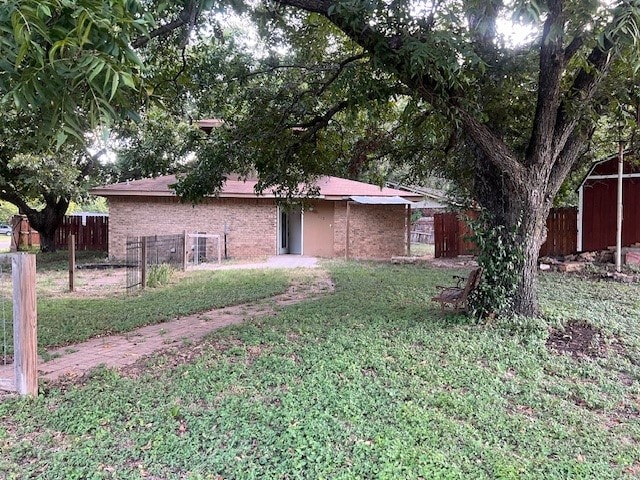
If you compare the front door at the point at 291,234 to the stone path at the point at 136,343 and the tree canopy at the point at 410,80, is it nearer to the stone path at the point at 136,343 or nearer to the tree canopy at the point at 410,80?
the tree canopy at the point at 410,80

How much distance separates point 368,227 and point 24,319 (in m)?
13.3

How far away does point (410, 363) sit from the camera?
4.49 metres

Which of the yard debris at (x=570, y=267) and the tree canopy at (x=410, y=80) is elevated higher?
the tree canopy at (x=410, y=80)

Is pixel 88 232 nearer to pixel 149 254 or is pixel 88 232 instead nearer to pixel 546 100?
pixel 149 254

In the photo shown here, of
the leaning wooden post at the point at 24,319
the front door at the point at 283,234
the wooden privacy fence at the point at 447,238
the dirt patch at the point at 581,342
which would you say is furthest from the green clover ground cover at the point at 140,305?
the wooden privacy fence at the point at 447,238

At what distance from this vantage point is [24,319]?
12.1 ft

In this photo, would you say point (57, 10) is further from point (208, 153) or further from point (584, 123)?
point (584, 123)

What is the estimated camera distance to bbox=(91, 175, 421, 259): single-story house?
1576cm

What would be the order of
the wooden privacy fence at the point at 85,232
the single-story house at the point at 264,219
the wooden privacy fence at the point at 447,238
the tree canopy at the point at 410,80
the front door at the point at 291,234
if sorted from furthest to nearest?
1. the wooden privacy fence at the point at 85,232
2. the front door at the point at 291,234
3. the wooden privacy fence at the point at 447,238
4. the single-story house at the point at 264,219
5. the tree canopy at the point at 410,80

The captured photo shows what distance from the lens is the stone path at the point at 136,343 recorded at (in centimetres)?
447

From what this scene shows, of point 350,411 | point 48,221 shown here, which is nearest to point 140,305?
point 350,411

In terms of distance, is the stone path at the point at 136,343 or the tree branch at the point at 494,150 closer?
the stone path at the point at 136,343

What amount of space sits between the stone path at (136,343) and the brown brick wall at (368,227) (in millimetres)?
8402

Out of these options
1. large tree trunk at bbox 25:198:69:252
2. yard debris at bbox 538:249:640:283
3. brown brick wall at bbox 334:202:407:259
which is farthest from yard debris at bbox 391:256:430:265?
large tree trunk at bbox 25:198:69:252
